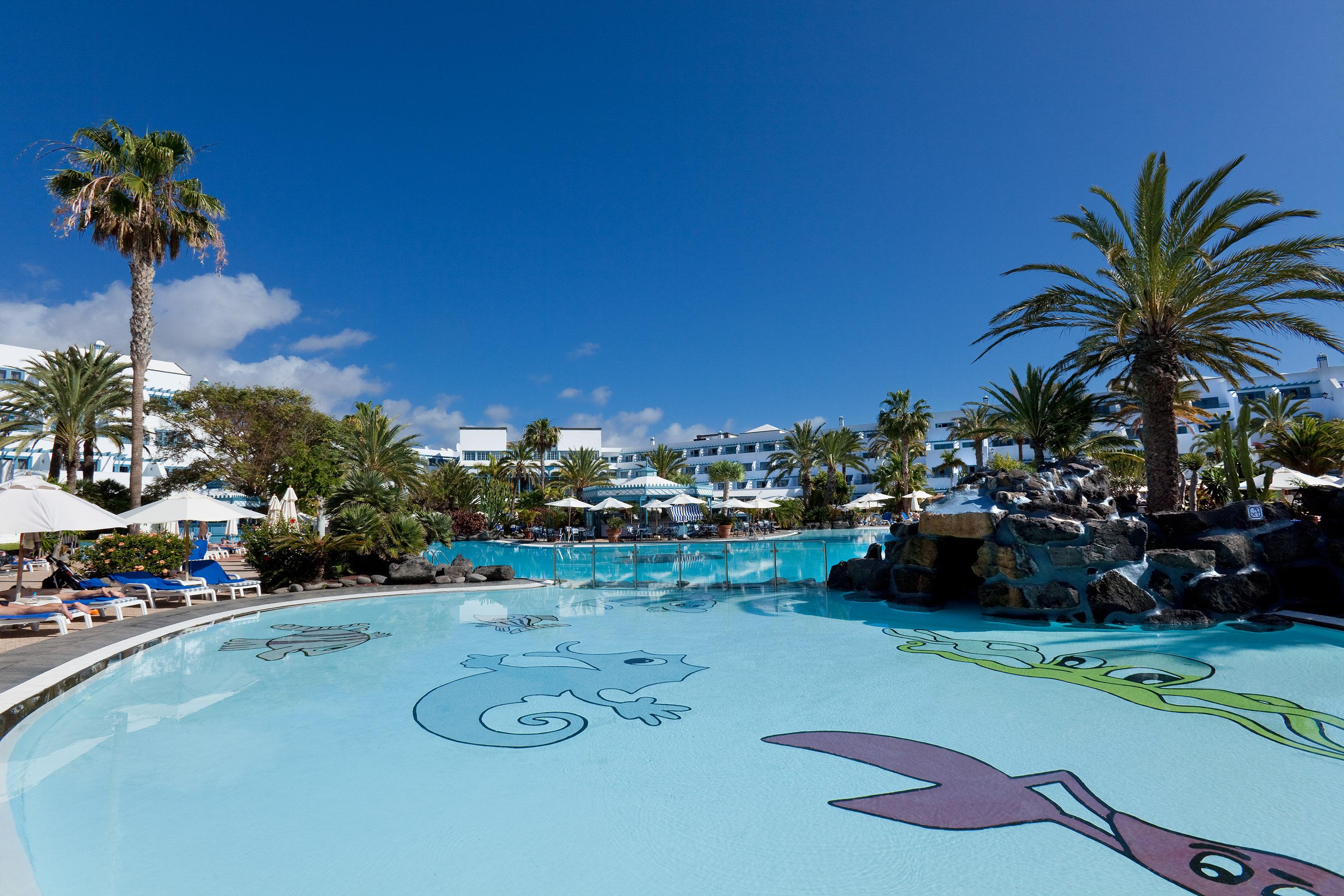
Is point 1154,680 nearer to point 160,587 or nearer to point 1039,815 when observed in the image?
point 1039,815

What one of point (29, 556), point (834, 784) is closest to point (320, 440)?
point (29, 556)

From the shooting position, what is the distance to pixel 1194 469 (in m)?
18.4

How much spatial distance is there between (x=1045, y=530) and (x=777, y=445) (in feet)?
232

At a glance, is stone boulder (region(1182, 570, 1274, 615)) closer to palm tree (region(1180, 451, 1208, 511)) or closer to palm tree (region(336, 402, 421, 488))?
palm tree (region(1180, 451, 1208, 511))

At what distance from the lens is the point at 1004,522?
1075 centimetres

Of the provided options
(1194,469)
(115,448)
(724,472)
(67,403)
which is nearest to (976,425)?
(724,472)

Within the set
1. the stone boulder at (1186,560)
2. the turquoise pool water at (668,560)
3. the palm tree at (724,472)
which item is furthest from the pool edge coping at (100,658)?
the palm tree at (724,472)

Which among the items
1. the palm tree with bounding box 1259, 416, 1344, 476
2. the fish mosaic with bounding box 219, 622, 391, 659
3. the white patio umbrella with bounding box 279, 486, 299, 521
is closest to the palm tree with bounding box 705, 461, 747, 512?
the palm tree with bounding box 1259, 416, 1344, 476

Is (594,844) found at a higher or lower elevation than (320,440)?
lower

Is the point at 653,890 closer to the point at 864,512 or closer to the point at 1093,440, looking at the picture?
the point at 1093,440

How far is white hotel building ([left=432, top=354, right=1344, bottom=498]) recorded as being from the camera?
51.7 meters

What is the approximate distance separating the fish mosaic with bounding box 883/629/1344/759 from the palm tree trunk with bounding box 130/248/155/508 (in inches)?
793

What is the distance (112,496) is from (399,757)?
30.5 m

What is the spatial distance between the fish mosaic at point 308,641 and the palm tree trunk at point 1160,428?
14079 millimetres
